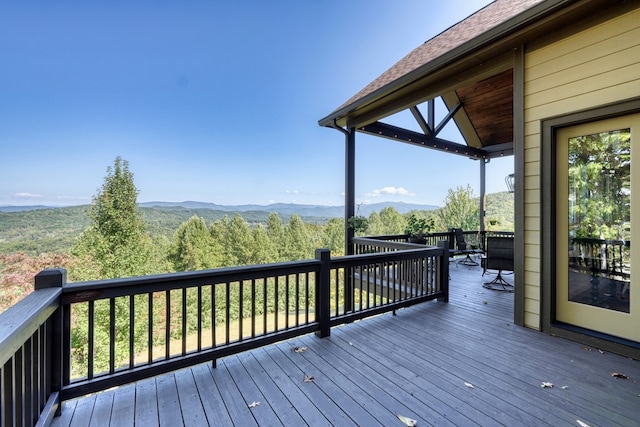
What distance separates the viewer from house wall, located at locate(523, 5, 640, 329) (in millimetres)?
2545

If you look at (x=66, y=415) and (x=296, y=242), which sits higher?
(x=66, y=415)

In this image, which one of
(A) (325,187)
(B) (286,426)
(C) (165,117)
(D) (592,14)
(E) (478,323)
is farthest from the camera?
(A) (325,187)

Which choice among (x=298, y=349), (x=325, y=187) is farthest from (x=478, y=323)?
(x=325, y=187)

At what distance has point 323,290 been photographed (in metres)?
2.95

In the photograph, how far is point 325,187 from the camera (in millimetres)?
32969

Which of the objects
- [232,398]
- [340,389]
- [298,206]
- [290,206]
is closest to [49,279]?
[232,398]

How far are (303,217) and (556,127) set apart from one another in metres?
21.4

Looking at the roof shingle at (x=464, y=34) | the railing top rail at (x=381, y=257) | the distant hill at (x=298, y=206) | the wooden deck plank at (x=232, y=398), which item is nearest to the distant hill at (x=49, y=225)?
the distant hill at (x=298, y=206)

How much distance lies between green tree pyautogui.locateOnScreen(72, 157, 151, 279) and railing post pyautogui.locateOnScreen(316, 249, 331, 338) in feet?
47.7

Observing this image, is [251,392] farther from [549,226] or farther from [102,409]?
[549,226]

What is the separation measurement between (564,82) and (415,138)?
3.91m

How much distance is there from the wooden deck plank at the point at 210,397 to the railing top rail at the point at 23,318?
1104 mm

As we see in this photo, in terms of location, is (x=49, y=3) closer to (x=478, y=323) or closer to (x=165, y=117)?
(x=165, y=117)

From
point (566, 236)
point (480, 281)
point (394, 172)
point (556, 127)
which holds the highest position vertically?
point (394, 172)
